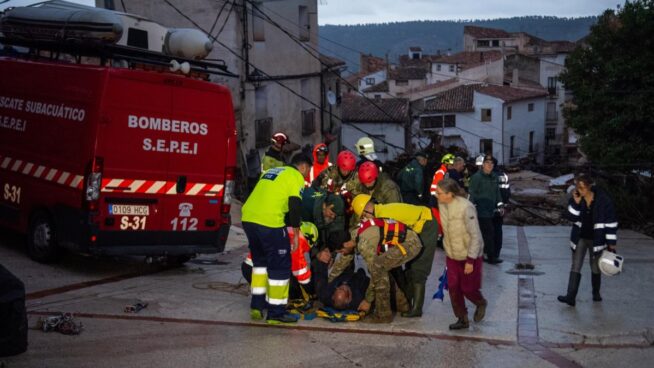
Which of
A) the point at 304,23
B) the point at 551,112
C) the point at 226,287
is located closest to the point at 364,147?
the point at 226,287

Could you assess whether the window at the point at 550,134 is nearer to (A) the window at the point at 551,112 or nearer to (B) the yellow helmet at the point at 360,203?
(A) the window at the point at 551,112

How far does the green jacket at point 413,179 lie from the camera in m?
14.4

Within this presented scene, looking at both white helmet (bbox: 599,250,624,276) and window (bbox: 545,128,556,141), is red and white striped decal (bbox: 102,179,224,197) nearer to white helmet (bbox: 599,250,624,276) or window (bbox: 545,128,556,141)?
white helmet (bbox: 599,250,624,276)

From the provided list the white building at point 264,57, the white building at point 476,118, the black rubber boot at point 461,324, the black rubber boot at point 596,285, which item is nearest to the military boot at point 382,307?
the black rubber boot at point 461,324

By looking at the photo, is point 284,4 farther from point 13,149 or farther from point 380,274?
point 380,274

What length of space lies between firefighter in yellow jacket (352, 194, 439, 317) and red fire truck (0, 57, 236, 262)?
282 cm

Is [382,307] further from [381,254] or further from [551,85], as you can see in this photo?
[551,85]

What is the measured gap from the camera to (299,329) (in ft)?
30.0

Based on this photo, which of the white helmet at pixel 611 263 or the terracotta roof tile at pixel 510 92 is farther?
the terracotta roof tile at pixel 510 92

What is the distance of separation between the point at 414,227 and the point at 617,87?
25.9 metres

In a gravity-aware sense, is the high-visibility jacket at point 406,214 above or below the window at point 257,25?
below

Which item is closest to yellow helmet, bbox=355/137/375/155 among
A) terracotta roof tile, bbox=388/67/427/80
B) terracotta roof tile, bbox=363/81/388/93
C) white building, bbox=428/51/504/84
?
white building, bbox=428/51/504/84

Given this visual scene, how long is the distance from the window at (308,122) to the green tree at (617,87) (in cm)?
1003

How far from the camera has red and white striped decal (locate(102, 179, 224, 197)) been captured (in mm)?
10742
